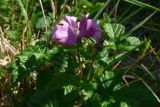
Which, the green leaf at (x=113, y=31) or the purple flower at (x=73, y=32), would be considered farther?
the green leaf at (x=113, y=31)

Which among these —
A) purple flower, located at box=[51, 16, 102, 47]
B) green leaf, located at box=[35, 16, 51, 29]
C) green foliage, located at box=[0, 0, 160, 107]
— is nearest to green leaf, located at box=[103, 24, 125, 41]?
green foliage, located at box=[0, 0, 160, 107]

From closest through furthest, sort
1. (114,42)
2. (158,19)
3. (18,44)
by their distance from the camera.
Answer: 1. (114,42)
2. (18,44)
3. (158,19)

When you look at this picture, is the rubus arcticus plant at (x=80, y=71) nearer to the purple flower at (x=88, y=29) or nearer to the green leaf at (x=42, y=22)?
the purple flower at (x=88, y=29)

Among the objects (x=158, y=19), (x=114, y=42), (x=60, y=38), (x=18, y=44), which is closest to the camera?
(x=60, y=38)

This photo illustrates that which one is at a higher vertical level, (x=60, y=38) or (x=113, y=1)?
(x=60, y=38)

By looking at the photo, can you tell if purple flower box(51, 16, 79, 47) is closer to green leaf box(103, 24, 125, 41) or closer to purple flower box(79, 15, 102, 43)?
purple flower box(79, 15, 102, 43)

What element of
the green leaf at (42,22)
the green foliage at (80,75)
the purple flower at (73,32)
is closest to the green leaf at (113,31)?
the green foliage at (80,75)

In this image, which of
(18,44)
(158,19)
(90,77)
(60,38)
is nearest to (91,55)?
(90,77)

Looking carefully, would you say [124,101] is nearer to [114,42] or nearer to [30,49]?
[114,42]
